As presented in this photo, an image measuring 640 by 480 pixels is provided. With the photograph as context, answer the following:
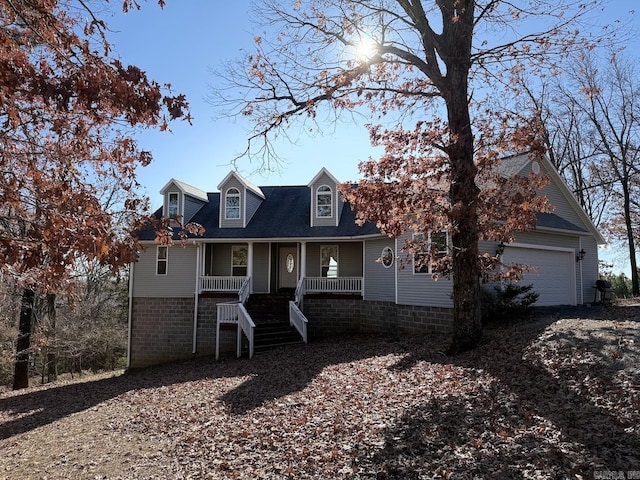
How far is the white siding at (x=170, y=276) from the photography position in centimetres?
1730

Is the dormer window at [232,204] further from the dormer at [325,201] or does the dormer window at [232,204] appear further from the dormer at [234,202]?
the dormer at [325,201]

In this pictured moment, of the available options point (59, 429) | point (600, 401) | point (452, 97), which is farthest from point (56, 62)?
point (600, 401)

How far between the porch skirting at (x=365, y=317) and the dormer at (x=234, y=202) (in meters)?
4.51

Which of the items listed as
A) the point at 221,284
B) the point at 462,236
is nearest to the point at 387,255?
the point at 462,236

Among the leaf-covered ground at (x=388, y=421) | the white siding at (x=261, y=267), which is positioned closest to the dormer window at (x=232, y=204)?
the white siding at (x=261, y=267)

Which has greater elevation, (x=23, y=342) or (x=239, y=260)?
(x=239, y=260)

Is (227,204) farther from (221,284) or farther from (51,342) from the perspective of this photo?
(51,342)

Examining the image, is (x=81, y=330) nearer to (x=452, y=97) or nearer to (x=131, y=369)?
(x=131, y=369)

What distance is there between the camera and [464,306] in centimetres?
880

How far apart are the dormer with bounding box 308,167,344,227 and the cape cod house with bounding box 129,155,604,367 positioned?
0.04m

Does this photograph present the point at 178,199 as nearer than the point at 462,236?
No

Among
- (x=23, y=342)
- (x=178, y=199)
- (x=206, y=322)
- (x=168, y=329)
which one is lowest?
(x=23, y=342)

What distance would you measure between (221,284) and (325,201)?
5.42 metres

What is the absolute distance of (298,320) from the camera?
14672mm
